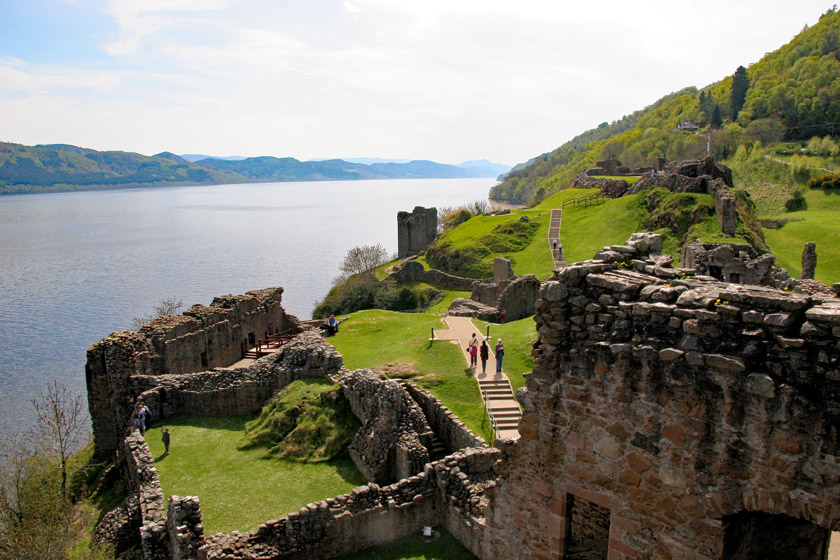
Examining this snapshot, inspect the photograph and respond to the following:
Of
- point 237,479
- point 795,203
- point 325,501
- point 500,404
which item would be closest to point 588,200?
point 795,203

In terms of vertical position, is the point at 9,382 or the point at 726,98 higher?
the point at 726,98

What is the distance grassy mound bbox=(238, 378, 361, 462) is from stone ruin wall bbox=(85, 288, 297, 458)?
5.90 m

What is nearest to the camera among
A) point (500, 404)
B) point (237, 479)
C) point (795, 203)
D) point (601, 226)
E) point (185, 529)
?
point (185, 529)

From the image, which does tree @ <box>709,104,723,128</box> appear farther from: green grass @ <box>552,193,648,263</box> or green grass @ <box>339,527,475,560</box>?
green grass @ <box>339,527,475,560</box>

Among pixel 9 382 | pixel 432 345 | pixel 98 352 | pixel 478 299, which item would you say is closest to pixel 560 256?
pixel 478 299

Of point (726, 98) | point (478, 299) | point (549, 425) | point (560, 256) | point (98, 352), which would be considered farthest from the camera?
point (726, 98)

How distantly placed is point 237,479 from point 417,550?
6391mm

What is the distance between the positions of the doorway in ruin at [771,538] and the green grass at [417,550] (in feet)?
23.1

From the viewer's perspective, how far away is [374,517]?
46.6 ft

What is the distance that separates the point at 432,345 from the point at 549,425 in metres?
15.5

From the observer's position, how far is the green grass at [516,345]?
21062 millimetres

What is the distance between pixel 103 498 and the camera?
20625mm

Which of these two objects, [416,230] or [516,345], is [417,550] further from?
[416,230]

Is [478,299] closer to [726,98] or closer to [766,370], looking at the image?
[766,370]
